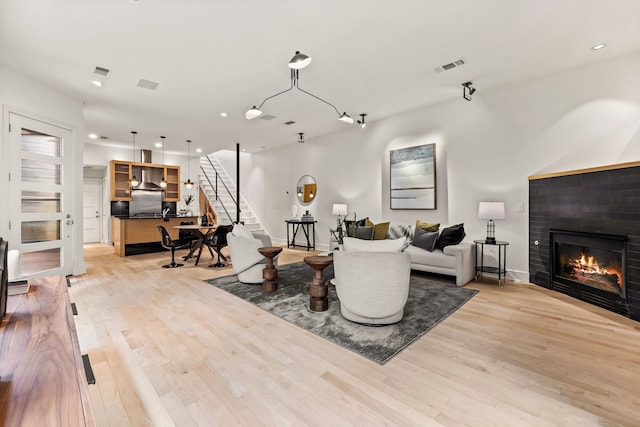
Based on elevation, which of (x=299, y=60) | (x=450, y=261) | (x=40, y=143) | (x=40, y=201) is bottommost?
(x=450, y=261)

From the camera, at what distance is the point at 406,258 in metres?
2.71

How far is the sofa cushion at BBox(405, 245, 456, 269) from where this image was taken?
14.5 feet

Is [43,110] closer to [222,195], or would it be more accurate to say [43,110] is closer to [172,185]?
[172,185]

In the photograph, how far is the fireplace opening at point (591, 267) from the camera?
3318 millimetres

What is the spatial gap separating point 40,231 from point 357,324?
497cm

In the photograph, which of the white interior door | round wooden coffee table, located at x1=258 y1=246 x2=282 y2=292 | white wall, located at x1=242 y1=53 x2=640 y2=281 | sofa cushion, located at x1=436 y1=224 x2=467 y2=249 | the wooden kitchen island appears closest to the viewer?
white wall, located at x1=242 y1=53 x2=640 y2=281

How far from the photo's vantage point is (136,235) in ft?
23.6

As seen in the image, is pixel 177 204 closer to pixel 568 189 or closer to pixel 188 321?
pixel 188 321

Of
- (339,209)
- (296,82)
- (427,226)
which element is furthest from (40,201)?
(427,226)

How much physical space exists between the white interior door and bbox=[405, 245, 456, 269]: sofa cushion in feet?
32.0

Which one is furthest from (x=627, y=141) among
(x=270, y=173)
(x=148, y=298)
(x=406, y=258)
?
(x=270, y=173)

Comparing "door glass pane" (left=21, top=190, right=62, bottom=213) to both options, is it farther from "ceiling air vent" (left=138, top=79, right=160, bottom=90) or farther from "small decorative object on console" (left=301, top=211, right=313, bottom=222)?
"small decorative object on console" (left=301, top=211, right=313, bottom=222)

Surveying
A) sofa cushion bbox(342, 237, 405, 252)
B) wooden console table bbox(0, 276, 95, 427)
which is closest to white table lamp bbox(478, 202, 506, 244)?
sofa cushion bbox(342, 237, 405, 252)

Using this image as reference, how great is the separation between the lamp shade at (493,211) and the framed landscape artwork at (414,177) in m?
1.16
